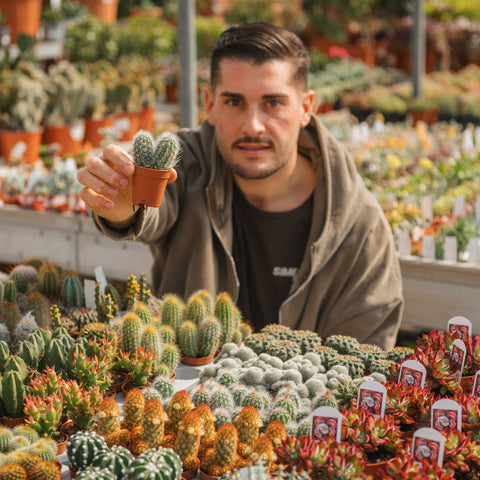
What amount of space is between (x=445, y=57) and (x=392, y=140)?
7.30 meters

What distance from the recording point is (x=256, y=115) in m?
2.57

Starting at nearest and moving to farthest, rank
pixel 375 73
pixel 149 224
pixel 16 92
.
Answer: pixel 149 224, pixel 16 92, pixel 375 73

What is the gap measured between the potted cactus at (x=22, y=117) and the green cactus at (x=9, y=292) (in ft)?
10.4

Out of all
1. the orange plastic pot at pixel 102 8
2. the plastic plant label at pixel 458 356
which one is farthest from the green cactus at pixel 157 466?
the orange plastic pot at pixel 102 8

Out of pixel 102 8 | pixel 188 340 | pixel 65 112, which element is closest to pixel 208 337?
pixel 188 340

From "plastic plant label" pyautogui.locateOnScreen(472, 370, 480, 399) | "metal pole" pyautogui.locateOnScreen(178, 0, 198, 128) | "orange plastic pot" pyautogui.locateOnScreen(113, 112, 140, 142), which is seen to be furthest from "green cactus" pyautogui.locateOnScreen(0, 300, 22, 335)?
"orange plastic pot" pyautogui.locateOnScreen(113, 112, 140, 142)

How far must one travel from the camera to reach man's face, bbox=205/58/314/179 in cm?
256

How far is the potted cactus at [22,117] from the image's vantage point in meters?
5.60

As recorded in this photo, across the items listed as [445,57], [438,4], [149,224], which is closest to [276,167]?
[149,224]

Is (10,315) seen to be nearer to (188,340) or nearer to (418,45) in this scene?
(188,340)

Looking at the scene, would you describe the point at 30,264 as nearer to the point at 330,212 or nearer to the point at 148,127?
the point at 330,212

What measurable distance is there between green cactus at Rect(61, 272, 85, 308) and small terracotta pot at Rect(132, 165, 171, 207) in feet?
2.16

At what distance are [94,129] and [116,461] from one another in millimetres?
5203

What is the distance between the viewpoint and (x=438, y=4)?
13.4 metres
